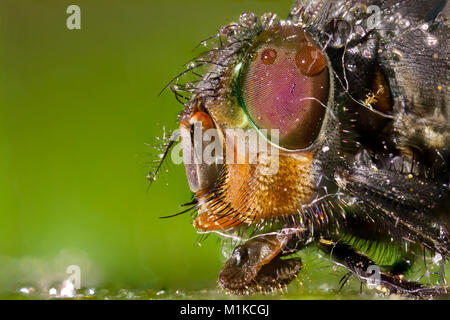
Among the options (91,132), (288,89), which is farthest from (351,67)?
(91,132)

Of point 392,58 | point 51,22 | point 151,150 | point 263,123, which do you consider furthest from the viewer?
point 51,22

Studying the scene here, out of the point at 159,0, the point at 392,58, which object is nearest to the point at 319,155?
the point at 392,58

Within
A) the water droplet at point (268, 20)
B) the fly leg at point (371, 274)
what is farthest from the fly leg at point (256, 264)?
the water droplet at point (268, 20)

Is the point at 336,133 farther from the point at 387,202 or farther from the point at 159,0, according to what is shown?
the point at 159,0

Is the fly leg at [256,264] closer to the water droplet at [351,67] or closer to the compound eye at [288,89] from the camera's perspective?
the compound eye at [288,89]

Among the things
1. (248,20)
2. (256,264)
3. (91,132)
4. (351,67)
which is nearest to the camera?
(351,67)

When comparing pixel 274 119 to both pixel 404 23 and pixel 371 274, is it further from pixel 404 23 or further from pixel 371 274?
pixel 371 274
